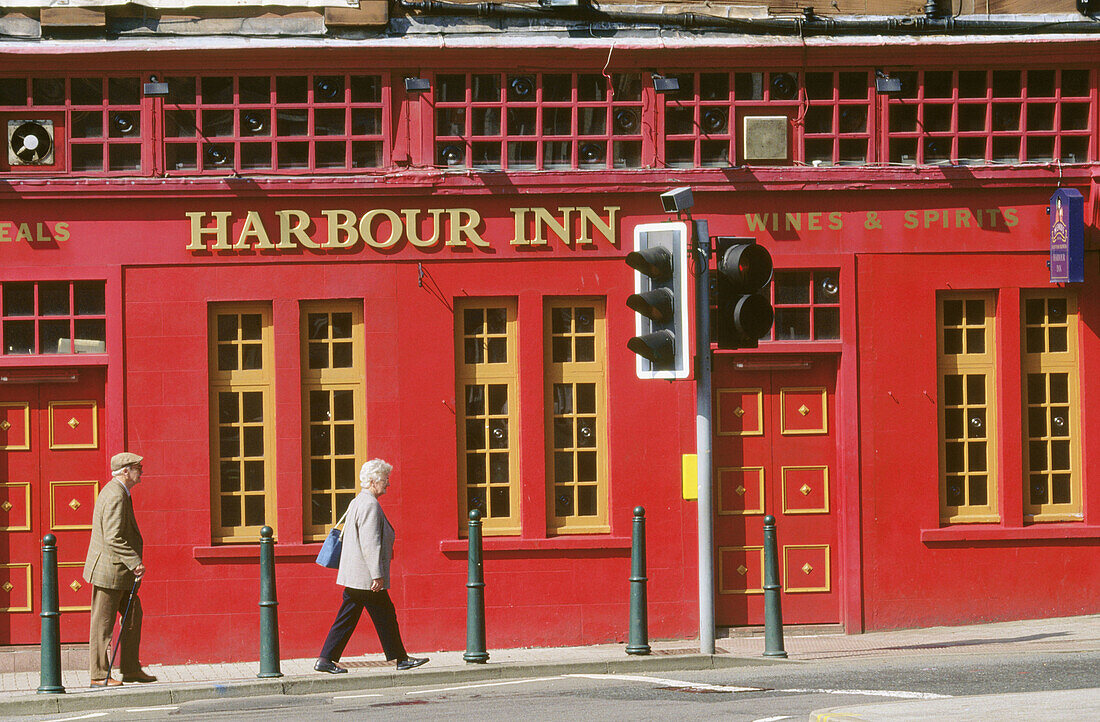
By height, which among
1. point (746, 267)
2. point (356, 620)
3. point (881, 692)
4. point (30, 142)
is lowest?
point (881, 692)

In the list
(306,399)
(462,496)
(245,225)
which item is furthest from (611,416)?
(245,225)

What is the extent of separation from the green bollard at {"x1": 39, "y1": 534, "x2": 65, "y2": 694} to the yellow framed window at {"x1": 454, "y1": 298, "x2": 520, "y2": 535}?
3.91 m

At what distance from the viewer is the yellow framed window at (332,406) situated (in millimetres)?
13500

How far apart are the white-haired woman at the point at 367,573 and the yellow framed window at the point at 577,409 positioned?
2629 mm

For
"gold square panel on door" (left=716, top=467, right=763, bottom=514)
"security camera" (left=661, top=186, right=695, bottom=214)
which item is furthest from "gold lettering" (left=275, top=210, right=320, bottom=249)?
"gold square panel on door" (left=716, top=467, right=763, bottom=514)

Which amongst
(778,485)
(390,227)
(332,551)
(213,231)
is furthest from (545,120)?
(332,551)

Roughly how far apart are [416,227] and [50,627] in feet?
15.4

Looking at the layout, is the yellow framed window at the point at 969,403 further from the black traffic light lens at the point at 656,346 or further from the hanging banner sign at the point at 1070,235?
the black traffic light lens at the point at 656,346

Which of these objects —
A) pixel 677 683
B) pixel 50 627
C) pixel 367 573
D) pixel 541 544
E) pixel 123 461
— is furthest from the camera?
pixel 541 544

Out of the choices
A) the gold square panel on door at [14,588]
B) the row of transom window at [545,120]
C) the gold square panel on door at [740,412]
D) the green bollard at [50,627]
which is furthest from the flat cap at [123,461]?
the gold square panel on door at [740,412]

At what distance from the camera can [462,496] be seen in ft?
44.4

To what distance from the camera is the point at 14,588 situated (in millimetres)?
13164

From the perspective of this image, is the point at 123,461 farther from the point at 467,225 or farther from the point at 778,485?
the point at 778,485

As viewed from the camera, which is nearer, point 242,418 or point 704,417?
point 704,417
